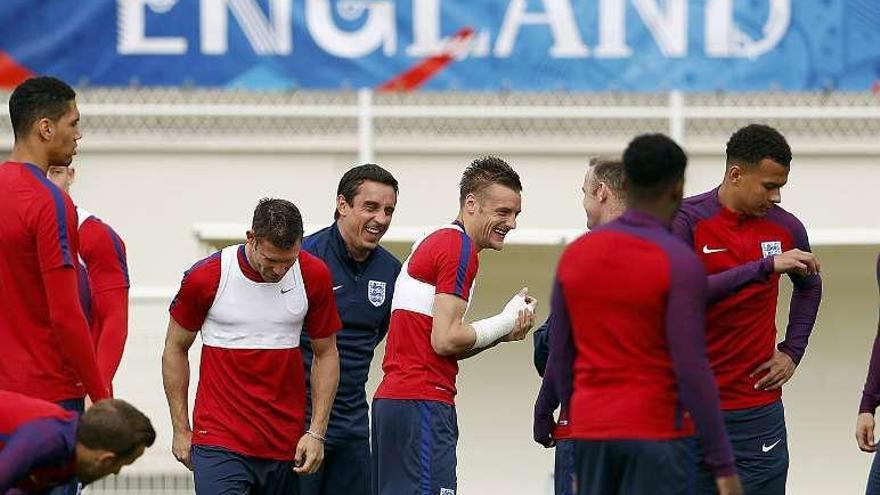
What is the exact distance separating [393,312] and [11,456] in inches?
101

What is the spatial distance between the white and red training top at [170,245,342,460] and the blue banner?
5.05 metres

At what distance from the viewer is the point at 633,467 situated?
529 centimetres

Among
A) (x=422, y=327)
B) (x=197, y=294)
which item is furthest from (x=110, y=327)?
(x=422, y=327)

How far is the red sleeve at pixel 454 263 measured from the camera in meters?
7.31

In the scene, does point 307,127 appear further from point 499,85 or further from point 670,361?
point 670,361

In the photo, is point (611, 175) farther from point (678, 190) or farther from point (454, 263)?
point (678, 190)

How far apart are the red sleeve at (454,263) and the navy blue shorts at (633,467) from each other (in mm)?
1997

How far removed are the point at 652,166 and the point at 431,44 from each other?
7.15m

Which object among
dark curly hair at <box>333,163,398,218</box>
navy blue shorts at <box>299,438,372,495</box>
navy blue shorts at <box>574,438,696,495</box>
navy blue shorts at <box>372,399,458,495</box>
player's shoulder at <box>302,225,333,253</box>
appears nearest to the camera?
navy blue shorts at <box>574,438,696,495</box>

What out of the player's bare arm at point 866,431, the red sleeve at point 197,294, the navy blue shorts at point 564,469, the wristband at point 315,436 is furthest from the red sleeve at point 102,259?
the player's bare arm at point 866,431

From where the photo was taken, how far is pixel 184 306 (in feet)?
24.5

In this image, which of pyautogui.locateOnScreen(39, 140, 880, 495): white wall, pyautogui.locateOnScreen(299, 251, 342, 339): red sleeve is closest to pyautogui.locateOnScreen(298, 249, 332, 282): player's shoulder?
pyautogui.locateOnScreen(299, 251, 342, 339): red sleeve

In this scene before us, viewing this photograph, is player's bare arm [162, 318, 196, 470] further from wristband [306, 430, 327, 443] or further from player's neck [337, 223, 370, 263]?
player's neck [337, 223, 370, 263]

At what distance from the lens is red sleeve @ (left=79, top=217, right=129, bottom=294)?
7230 millimetres
